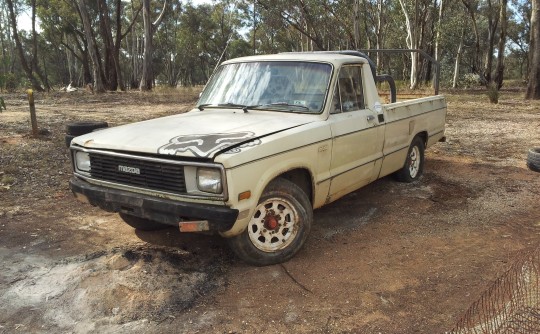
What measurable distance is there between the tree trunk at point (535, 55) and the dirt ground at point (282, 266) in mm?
14176

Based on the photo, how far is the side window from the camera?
4.75 metres

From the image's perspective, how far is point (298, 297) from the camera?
11.7 ft

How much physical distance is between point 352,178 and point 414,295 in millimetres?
1595

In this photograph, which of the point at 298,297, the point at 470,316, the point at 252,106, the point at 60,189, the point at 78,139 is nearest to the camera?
the point at 470,316

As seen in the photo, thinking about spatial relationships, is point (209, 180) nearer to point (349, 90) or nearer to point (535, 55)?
point (349, 90)

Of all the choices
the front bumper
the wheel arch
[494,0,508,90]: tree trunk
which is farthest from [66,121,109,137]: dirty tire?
[494,0,508,90]: tree trunk

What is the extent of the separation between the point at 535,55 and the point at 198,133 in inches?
751

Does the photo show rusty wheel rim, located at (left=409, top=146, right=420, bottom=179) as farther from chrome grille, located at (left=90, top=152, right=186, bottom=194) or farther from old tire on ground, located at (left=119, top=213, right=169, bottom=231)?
chrome grille, located at (left=90, top=152, right=186, bottom=194)

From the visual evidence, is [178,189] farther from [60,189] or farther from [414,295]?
[60,189]

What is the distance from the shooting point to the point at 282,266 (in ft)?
13.3

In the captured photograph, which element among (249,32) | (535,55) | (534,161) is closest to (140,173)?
(534,161)

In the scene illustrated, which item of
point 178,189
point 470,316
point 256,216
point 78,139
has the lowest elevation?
point 470,316

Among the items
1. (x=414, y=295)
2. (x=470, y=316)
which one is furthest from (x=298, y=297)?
(x=470, y=316)

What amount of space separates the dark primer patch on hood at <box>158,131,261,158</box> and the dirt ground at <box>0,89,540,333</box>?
104 centimetres
